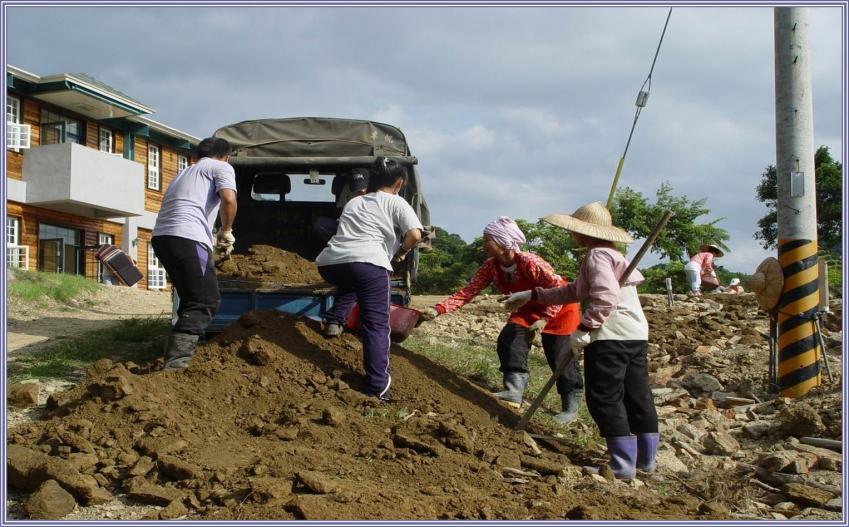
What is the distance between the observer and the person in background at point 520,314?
6082 millimetres

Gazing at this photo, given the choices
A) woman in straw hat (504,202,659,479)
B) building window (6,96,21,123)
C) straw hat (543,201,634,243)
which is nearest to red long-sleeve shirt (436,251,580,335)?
straw hat (543,201,634,243)

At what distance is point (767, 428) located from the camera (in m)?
6.01

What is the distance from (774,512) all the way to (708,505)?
0.55m

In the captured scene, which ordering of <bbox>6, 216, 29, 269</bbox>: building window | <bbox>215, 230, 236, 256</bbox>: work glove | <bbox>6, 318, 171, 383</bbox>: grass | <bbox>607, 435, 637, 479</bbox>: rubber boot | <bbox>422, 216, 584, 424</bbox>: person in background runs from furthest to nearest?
1. <bbox>6, 216, 29, 269</bbox>: building window
2. <bbox>6, 318, 171, 383</bbox>: grass
3. <bbox>422, 216, 584, 424</bbox>: person in background
4. <bbox>215, 230, 236, 256</bbox>: work glove
5. <bbox>607, 435, 637, 479</bbox>: rubber boot

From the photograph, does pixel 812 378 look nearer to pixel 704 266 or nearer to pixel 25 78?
pixel 704 266

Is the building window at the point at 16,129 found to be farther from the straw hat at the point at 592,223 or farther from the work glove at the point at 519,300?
the straw hat at the point at 592,223

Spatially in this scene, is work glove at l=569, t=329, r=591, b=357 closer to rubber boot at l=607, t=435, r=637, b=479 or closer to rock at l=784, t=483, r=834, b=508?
rubber boot at l=607, t=435, r=637, b=479

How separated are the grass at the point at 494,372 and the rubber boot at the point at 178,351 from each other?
267 centimetres

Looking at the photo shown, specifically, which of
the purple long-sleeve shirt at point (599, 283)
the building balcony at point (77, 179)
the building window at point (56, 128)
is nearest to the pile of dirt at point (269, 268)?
the purple long-sleeve shirt at point (599, 283)

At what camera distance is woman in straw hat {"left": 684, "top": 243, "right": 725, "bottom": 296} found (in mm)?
16078

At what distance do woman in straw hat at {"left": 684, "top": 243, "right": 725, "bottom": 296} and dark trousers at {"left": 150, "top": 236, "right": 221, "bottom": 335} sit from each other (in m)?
12.3

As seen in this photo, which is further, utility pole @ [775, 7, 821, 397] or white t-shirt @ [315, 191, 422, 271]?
utility pole @ [775, 7, 821, 397]

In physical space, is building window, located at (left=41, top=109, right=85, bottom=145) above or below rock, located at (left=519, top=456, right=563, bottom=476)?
above

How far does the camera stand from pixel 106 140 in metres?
24.0
